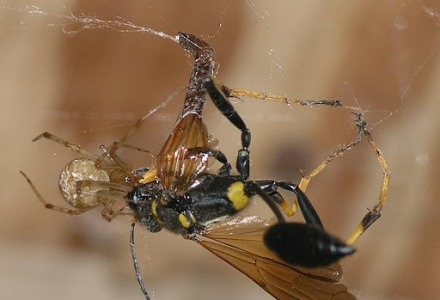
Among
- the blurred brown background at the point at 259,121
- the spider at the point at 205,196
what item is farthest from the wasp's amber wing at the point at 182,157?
the blurred brown background at the point at 259,121

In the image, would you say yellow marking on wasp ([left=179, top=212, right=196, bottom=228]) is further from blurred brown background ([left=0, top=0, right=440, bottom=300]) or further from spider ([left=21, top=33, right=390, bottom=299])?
blurred brown background ([left=0, top=0, right=440, bottom=300])

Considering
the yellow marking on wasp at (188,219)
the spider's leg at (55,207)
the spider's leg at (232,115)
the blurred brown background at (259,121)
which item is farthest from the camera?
the blurred brown background at (259,121)

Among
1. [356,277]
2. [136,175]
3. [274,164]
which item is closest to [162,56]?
[274,164]

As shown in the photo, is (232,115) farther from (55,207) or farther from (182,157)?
(55,207)

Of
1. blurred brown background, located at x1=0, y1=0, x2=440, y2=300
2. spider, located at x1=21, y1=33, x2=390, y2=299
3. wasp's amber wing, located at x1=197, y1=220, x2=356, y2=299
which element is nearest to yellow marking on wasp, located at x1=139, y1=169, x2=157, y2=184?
spider, located at x1=21, y1=33, x2=390, y2=299

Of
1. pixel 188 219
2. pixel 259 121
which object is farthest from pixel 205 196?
pixel 259 121

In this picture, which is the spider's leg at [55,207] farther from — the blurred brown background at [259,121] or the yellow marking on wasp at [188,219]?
the yellow marking on wasp at [188,219]
